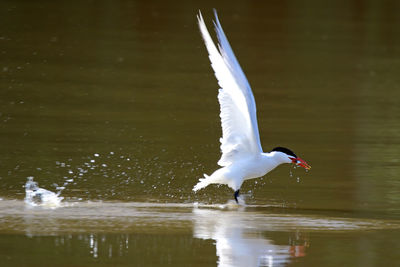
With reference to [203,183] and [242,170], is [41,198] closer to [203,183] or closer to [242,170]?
[203,183]

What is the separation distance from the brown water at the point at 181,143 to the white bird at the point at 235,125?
1.12 feet

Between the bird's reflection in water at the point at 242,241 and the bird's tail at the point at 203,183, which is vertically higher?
the bird's tail at the point at 203,183

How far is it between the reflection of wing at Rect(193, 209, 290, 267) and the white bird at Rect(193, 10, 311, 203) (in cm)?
38

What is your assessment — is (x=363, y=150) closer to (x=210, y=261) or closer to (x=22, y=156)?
(x=22, y=156)

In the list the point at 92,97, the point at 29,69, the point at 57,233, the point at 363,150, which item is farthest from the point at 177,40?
the point at 57,233

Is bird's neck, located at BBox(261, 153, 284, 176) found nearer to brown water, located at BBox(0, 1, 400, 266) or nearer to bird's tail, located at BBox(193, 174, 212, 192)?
brown water, located at BBox(0, 1, 400, 266)

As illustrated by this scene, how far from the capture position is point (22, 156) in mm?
11312

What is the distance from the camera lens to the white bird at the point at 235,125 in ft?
29.7

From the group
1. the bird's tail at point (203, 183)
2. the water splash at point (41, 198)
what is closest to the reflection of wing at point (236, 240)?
the bird's tail at point (203, 183)

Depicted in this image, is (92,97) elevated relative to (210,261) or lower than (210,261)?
elevated

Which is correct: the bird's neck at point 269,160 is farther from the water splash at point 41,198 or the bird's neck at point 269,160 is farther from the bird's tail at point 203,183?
the water splash at point 41,198

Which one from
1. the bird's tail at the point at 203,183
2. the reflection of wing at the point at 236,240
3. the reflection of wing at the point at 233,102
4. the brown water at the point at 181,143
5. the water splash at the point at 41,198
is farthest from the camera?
the bird's tail at the point at 203,183

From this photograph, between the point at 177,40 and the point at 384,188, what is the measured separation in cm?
1183

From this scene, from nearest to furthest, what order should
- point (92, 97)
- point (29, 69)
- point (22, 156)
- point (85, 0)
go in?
1. point (22, 156)
2. point (92, 97)
3. point (29, 69)
4. point (85, 0)
